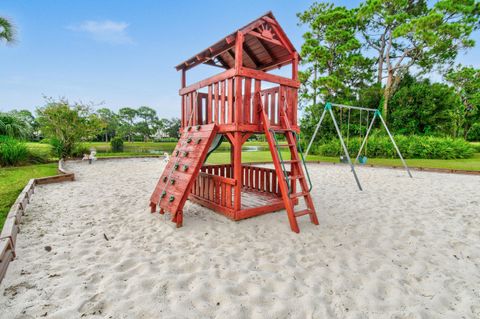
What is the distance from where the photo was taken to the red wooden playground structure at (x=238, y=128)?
4312 mm

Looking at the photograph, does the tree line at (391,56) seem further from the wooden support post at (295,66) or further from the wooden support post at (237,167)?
the wooden support post at (237,167)

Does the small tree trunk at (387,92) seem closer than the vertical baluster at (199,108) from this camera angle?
No

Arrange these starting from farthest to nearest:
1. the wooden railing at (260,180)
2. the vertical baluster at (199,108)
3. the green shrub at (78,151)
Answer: the green shrub at (78,151), the wooden railing at (260,180), the vertical baluster at (199,108)

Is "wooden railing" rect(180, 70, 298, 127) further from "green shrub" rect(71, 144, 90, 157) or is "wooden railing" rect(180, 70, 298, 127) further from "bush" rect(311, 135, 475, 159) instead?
"bush" rect(311, 135, 475, 159)

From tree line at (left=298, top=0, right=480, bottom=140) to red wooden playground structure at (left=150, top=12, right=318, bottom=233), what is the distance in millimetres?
15923

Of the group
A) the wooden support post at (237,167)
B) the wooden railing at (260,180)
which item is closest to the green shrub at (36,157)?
the wooden railing at (260,180)

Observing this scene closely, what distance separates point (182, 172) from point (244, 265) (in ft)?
8.01

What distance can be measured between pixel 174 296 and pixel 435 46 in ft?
76.6

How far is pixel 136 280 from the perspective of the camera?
7.99 ft

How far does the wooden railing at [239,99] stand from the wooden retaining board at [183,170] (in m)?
0.45

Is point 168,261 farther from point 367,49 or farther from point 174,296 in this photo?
point 367,49

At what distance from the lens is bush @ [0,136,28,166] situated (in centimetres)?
984

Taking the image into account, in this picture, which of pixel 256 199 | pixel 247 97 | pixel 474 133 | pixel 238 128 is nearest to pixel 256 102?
pixel 247 97

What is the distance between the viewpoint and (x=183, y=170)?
4.61m
